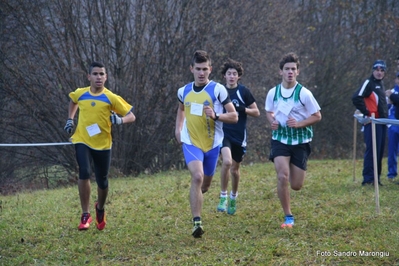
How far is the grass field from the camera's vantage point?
671 centimetres

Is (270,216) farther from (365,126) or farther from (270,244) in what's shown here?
(365,126)

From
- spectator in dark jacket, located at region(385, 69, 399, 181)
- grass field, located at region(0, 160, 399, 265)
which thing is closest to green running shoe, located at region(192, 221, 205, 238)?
grass field, located at region(0, 160, 399, 265)

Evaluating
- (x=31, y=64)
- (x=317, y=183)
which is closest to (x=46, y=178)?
(x=31, y=64)

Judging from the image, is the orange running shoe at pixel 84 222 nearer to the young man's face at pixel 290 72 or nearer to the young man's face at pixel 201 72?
the young man's face at pixel 201 72

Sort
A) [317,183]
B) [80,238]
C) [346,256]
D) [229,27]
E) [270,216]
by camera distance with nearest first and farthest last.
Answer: [346,256], [80,238], [270,216], [317,183], [229,27]

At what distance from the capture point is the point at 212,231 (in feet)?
26.7

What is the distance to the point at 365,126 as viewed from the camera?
1195 centimetres

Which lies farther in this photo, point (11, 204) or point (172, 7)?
point (172, 7)

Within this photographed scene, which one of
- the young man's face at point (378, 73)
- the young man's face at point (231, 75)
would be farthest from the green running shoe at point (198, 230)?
the young man's face at point (378, 73)

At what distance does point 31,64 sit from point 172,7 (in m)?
4.16

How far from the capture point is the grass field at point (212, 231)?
6.71 metres

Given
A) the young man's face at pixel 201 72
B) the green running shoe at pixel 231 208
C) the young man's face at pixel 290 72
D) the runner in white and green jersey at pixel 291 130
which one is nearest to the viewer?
the young man's face at pixel 201 72

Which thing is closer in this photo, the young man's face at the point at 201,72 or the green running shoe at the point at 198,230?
the green running shoe at the point at 198,230

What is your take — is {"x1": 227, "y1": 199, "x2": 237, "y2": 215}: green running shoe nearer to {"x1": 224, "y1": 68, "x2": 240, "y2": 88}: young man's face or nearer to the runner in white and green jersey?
the runner in white and green jersey
